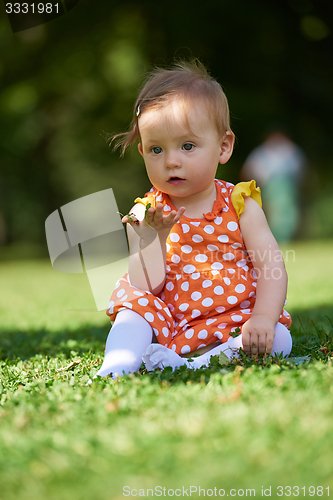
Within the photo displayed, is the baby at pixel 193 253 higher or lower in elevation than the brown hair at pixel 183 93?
lower

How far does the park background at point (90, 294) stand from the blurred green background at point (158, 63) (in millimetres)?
44

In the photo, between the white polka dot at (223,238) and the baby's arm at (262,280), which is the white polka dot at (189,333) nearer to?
the baby's arm at (262,280)

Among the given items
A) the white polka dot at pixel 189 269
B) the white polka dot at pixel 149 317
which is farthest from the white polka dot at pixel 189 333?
the white polka dot at pixel 189 269

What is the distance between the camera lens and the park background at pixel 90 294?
56.7 inches

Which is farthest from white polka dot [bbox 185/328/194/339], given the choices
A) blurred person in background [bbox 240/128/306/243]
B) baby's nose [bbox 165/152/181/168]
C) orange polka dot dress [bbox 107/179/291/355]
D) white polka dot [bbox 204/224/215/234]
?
blurred person in background [bbox 240/128/306/243]

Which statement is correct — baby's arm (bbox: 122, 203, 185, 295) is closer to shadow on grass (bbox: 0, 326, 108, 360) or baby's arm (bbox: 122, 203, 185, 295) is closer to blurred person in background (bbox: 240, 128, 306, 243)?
shadow on grass (bbox: 0, 326, 108, 360)

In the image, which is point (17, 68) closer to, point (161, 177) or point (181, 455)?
point (161, 177)

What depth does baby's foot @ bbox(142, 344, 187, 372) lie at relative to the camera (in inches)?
100

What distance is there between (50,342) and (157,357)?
1742 millimetres

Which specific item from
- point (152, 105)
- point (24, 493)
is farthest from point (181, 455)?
point (152, 105)

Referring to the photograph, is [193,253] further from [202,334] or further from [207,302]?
[202,334]

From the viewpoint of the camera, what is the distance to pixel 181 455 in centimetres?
145

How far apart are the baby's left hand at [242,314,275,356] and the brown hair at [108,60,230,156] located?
42.6 inches

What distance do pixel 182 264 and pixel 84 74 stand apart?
15.0 metres
